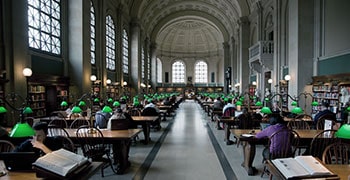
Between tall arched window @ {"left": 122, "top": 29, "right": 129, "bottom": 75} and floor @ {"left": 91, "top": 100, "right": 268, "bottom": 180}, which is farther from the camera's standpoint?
tall arched window @ {"left": 122, "top": 29, "right": 129, "bottom": 75}

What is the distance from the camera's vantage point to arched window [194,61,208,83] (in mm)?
45969

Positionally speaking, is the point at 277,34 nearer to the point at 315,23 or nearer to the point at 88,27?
the point at 315,23

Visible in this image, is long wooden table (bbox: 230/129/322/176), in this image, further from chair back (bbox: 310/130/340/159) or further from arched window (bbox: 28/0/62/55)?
arched window (bbox: 28/0/62/55)

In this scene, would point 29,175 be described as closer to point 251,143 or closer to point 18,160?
point 18,160

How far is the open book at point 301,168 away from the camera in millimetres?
2555

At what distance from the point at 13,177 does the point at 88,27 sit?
12190 millimetres

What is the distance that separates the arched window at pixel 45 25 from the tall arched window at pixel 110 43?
6.83 meters

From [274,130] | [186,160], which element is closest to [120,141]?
[186,160]

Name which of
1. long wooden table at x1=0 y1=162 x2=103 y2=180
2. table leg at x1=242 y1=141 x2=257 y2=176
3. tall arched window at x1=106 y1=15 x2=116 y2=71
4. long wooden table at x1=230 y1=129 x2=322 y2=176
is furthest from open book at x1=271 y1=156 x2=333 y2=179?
tall arched window at x1=106 y1=15 x2=116 y2=71

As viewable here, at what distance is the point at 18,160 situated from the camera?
294cm

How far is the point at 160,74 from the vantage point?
45.9 meters

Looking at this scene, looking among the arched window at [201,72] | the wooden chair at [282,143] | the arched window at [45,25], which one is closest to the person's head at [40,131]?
the wooden chair at [282,143]

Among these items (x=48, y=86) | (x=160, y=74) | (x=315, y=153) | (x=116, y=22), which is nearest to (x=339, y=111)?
(x=315, y=153)

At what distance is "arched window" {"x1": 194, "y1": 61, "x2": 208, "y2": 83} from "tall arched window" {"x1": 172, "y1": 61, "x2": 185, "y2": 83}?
2.25 meters
